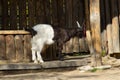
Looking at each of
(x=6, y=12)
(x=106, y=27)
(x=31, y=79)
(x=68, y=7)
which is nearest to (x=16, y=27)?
(x=6, y=12)

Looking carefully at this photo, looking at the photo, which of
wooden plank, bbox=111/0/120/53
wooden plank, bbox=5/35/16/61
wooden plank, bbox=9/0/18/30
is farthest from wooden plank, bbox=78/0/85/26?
wooden plank, bbox=5/35/16/61

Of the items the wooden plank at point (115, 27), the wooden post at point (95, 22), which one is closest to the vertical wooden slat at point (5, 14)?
the wooden plank at point (115, 27)

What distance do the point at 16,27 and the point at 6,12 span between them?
69 cm

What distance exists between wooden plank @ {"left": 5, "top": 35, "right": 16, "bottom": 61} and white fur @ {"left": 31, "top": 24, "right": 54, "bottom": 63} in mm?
651

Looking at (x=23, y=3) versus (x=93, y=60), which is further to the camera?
(x=23, y=3)

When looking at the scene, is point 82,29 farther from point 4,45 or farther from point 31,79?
point 31,79

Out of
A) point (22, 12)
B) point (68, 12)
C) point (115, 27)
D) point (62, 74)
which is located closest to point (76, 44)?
point (68, 12)

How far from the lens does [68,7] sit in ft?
50.3

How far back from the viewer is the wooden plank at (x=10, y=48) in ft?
41.1

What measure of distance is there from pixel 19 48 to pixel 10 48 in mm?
312

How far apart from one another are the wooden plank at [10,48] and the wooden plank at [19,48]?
Result: 12 cm

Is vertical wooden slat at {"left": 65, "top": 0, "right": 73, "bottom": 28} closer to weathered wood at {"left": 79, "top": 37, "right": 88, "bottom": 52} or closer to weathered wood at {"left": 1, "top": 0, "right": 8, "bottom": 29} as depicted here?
weathered wood at {"left": 79, "top": 37, "right": 88, "bottom": 52}

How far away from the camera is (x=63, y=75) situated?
10906 millimetres

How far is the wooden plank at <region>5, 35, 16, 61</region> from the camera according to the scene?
12.5m
